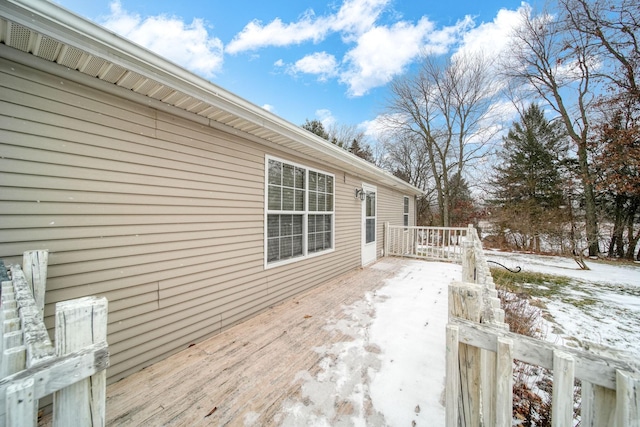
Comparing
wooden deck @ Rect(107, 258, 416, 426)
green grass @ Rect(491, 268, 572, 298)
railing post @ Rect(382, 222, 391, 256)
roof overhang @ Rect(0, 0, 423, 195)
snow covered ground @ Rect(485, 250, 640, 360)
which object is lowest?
snow covered ground @ Rect(485, 250, 640, 360)

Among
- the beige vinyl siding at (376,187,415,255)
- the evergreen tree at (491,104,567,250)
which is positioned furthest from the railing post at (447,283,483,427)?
the evergreen tree at (491,104,567,250)

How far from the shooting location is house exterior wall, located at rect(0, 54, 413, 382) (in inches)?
67.8

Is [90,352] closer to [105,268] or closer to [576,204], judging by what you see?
[105,268]

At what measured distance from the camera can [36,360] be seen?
706 mm

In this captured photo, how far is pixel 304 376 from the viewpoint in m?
2.15

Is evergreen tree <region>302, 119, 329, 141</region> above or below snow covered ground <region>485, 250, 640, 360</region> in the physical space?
above

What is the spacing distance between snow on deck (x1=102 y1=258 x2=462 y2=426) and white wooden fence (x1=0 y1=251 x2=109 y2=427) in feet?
4.14

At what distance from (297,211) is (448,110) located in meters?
13.3

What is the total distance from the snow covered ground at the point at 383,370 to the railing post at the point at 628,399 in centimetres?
123

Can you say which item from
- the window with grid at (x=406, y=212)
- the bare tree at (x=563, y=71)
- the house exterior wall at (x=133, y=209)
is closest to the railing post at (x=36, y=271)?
the house exterior wall at (x=133, y=209)

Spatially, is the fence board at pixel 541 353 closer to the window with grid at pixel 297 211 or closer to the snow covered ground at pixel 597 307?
the snow covered ground at pixel 597 307

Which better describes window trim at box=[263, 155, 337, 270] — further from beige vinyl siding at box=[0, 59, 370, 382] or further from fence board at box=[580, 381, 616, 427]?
fence board at box=[580, 381, 616, 427]

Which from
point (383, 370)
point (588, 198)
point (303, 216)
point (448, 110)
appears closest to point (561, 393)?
point (383, 370)

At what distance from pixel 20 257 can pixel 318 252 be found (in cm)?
367
